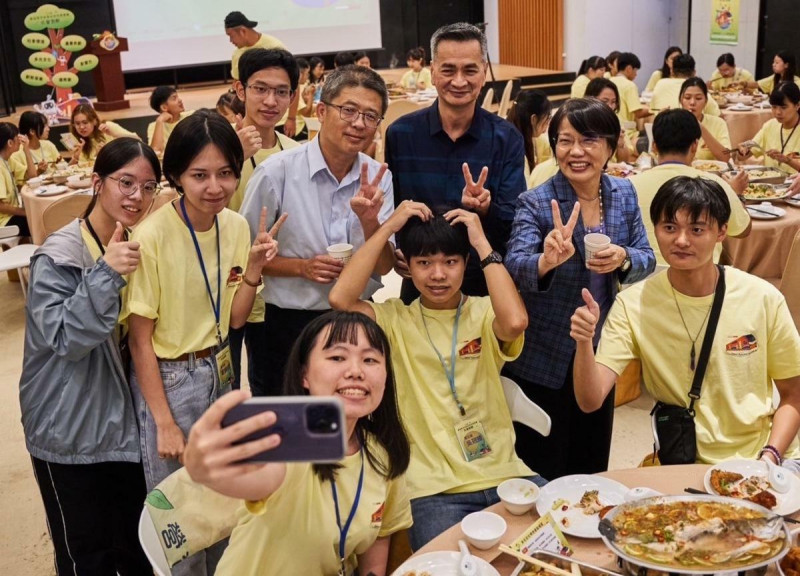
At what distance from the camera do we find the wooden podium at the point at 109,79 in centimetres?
1150

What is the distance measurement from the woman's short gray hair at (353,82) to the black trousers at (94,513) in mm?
1244

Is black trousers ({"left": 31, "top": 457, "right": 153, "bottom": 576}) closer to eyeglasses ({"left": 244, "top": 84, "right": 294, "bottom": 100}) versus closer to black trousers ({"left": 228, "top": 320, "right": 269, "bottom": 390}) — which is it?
black trousers ({"left": 228, "top": 320, "right": 269, "bottom": 390})

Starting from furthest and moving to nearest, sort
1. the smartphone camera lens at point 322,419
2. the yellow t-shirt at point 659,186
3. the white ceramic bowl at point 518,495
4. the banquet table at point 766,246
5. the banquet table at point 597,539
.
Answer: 1. the banquet table at point 766,246
2. the yellow t-shirt at point 659,186
3. the white ceramic bowl at point 518,495
4. the banquet table at point 597,539
5. the smartphone camera lens at point 322,419

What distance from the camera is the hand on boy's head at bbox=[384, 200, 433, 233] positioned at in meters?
2.30

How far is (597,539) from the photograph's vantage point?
164cm

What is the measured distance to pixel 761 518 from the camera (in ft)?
4.78

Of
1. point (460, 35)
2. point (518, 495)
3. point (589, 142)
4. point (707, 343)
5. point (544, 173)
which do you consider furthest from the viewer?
point (544, 173)

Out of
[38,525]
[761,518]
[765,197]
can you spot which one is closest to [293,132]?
[765,197]

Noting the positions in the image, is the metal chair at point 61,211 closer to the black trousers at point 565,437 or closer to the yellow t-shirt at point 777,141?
the black trousers at point 565,437

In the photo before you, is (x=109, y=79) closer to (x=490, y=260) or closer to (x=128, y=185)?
(x=128, y=185)

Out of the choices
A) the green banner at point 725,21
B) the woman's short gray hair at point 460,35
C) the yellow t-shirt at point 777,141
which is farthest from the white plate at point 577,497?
the green banner at point 725,21

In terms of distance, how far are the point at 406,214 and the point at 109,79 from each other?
10572 millimetres

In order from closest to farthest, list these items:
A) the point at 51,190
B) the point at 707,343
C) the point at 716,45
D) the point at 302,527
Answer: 1. the point at 302,527
2. the point at 707,343
3. the point at 51,190
4. the point at 716,45

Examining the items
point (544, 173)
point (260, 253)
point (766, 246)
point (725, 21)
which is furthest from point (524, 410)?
point (725, 21)
